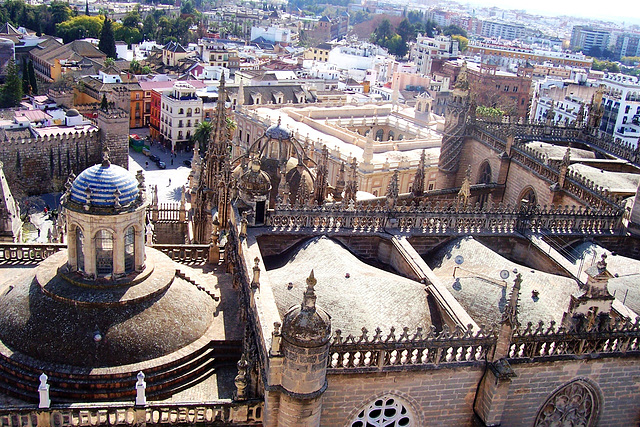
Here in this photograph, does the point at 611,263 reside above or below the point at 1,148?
above

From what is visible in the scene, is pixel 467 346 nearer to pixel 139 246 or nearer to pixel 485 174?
pixel 139 246

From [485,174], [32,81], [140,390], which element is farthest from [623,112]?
[140,390]

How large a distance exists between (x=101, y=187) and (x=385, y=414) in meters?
11.2

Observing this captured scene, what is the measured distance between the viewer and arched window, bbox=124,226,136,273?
829 inches

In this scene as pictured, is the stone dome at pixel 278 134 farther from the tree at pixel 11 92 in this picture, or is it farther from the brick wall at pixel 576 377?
the tree at pixel 11 92

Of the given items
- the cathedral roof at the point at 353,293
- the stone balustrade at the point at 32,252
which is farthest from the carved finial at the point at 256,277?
the stone balustrade at the point at 32,252

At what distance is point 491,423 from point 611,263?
12.1 meters

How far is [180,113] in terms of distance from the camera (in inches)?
4272

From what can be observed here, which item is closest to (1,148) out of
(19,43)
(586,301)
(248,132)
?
(248,132)

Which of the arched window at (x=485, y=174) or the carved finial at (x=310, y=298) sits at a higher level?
the carved finial at (x=310, y=298)

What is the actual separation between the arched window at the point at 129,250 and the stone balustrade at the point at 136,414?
502 centimetres

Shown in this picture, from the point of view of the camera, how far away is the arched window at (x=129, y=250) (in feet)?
69.1

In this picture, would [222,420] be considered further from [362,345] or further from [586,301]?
[586,301]

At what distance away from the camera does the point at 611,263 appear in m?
28.2
